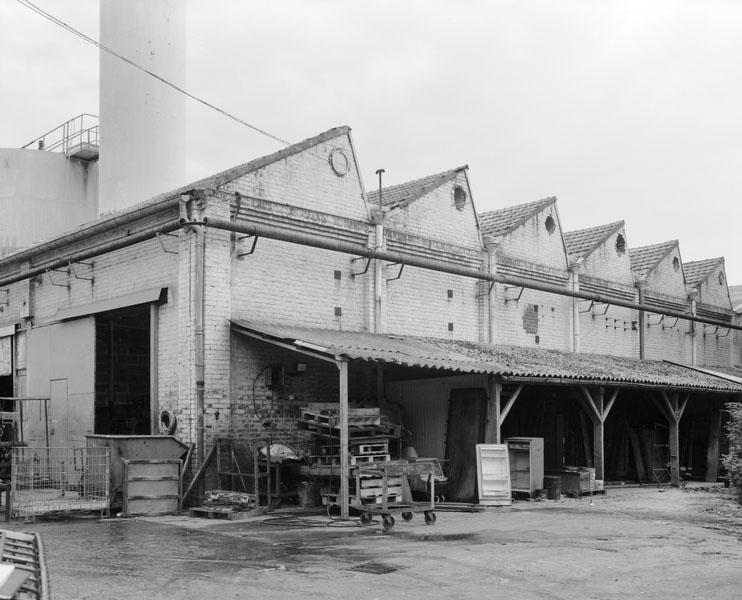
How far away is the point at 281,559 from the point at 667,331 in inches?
838

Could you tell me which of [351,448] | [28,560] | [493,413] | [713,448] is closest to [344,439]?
[351,448]

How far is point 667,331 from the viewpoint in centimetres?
2856

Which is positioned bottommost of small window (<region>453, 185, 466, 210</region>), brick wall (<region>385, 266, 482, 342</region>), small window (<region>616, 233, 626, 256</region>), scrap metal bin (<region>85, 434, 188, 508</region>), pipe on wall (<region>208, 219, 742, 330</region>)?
scrap metal bin (<region>85, 434, 188, 508</region>)

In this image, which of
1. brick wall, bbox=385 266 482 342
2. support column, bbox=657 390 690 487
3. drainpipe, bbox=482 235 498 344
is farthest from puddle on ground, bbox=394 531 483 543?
support column, bbox=657 390 690 487

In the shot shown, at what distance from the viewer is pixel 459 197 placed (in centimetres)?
2158

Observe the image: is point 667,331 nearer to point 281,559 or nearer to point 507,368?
point 507,368

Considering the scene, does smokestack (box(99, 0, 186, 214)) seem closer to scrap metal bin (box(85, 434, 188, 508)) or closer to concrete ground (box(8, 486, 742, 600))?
scrap metal bin (box(85, 434, 188, 508))

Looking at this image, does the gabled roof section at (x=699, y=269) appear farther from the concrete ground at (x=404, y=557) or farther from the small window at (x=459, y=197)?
the concrete ground at (x=404, y=557)

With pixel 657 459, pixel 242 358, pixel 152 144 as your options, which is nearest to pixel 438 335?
pixel 242 358

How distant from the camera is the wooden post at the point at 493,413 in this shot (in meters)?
17.0

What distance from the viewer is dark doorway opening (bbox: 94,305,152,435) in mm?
20453

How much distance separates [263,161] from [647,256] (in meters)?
16.3

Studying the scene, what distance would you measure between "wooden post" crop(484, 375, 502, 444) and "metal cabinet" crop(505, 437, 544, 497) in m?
0.85

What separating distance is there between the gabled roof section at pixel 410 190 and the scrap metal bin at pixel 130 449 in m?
7.62
